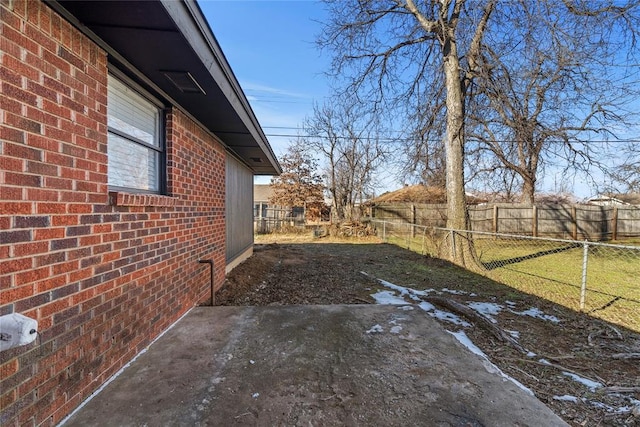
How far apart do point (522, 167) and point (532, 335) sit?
13.6 meters

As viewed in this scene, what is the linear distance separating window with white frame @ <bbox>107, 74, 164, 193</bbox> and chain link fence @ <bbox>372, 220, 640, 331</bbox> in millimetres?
5262

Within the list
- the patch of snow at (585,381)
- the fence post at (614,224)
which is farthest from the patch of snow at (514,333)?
the fence post at (614,224)

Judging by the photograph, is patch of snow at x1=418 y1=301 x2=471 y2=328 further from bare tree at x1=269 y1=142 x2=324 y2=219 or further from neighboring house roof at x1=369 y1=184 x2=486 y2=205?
bare tree at x1=269 y1=142 x2=324 y2=219

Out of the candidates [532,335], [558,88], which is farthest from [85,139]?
[558,88]

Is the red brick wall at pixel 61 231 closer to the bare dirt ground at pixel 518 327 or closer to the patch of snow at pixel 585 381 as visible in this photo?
the bare dirt ground at pixel 518 327

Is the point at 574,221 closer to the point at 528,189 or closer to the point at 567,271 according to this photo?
the point at 528,189

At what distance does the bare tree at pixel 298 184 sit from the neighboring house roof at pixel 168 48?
16.4m

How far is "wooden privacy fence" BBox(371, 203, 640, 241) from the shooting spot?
13.4 metres

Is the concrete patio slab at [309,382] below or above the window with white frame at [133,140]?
below

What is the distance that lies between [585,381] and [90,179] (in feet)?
12.8

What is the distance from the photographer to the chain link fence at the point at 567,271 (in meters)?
4.32

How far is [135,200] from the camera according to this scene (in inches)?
89.5

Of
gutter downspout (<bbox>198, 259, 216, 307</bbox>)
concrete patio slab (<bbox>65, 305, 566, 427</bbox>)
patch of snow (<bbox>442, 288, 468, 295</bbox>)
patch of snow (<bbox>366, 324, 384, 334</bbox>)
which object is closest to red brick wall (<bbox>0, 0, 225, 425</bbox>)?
concrete patio slab (<bbox>65, 305, 566, 427</bbox>)

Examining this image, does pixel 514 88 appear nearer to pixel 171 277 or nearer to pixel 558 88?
pixel 558 88
